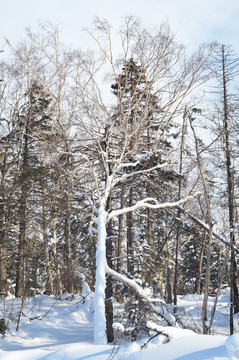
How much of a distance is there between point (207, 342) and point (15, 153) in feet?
46.4

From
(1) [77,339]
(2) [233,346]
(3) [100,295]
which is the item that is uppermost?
(2) [233,346]

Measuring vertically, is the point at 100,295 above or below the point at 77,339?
above

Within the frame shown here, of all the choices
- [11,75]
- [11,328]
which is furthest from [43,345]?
[11,75]

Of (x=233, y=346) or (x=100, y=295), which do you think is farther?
(x=100, y=295)

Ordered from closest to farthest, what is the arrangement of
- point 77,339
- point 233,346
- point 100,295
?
1. point 233,346
2. point 100,295
3. point 77,339

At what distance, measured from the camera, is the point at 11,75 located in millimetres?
14414

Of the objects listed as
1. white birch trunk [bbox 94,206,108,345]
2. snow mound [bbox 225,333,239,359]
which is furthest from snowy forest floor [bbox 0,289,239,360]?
white birch trunk [bbox 94,206,108,345]

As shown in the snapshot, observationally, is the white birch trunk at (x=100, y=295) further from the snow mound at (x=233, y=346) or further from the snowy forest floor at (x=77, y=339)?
the snow mound at (x=233, y=346)

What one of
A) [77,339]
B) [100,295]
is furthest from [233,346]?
[77,339]

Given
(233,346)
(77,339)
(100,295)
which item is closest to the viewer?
(233,346)

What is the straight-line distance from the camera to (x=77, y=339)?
9.94 meters

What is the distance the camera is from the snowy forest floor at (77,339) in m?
3.26

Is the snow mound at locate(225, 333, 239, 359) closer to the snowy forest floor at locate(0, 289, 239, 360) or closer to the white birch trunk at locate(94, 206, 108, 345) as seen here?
the snowy forest floor at locate(0, 289, 239, 360)

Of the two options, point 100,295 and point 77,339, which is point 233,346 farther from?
point 77,339
